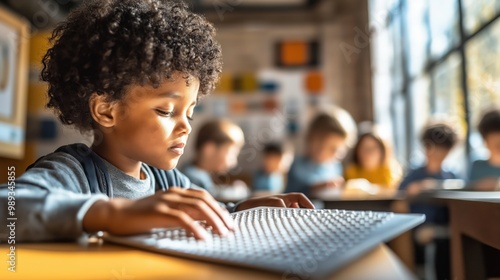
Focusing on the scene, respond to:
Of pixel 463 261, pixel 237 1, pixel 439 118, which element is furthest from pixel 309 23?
pixel 463 261

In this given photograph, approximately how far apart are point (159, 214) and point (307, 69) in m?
4.24

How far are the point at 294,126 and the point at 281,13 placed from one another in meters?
1.06

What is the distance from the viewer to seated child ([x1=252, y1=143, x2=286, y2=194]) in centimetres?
378

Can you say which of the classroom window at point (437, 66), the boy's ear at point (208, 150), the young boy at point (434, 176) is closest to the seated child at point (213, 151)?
the boy's ear at point (208, 150)

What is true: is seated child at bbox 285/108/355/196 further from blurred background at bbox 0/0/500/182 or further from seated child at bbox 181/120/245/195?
blurred background at bbox 0/0/500/182

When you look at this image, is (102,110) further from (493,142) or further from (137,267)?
(493,142)

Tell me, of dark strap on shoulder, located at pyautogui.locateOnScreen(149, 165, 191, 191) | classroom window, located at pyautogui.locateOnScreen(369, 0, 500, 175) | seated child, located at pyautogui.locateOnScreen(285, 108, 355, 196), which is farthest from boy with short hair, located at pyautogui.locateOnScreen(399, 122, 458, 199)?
dark strap on shoulder, located at pyautogui.locateOnScreen(149, 165, 191, 191)

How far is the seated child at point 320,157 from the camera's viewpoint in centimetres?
224

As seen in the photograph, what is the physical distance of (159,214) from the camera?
0.39m

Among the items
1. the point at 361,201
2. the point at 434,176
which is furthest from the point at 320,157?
the point at 361,201

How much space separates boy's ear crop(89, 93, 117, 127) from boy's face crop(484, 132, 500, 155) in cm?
175

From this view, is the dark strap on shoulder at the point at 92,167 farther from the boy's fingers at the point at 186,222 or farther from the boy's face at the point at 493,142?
the boy's face at the point at 493,142

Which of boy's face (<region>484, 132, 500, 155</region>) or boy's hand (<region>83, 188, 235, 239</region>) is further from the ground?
boy's face (<region>484, 132, 500, 155</region>)

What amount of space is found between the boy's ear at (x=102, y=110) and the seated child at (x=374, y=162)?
235cm
